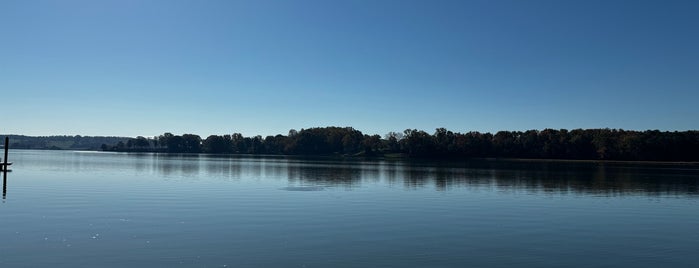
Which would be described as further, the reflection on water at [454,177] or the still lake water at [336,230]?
the reflection on water at [454,177]

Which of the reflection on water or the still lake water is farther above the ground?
the reflection on water

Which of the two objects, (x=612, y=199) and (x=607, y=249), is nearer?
(x=607, y=249)

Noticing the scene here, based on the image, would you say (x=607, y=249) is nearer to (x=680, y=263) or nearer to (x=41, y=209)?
(x=680, y=263)

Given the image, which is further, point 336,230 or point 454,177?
point 454,177

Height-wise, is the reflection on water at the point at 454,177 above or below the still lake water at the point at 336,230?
above

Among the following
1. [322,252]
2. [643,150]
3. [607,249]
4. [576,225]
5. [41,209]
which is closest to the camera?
[322,252]

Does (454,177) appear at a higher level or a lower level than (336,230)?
higher

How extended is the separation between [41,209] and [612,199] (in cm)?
4021

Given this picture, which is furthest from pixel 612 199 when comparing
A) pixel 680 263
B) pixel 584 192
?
pixel 680 263

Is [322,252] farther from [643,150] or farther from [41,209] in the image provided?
[643,150]

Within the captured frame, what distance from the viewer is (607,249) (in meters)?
22.3

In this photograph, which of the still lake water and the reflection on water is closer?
the still lake water

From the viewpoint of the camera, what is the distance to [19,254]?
1891cm

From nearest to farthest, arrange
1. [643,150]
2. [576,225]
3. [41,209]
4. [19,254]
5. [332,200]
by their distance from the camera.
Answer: [19,254]
[576,225]
[41,209]
[332,200]
[643,150]
